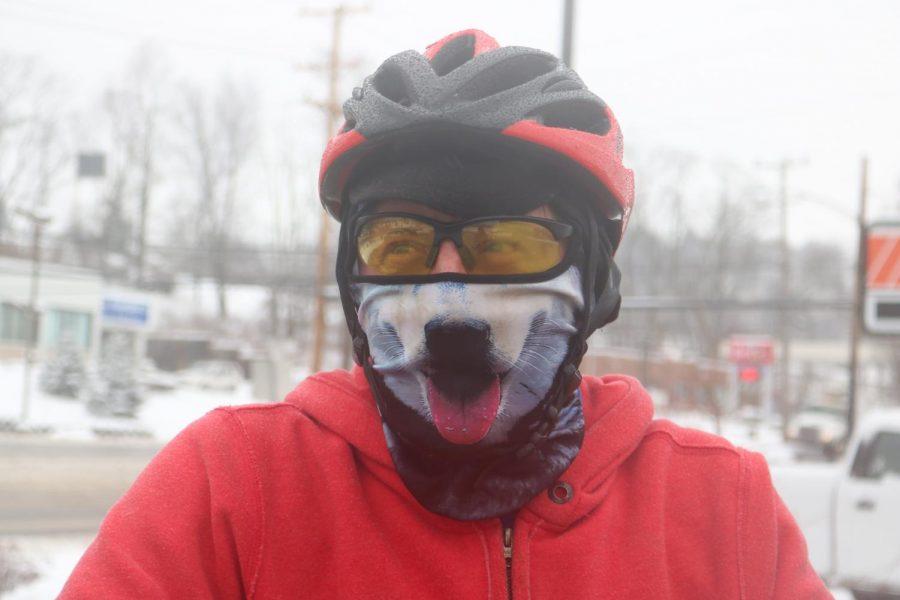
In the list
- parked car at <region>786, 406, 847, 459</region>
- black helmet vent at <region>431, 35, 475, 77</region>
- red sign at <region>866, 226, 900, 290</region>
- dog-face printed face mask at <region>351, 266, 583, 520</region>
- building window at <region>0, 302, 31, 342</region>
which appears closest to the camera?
dog-face printed face mask at <region>351, 266, 583, 520</region>

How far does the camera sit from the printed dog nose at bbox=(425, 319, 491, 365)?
1.49 m

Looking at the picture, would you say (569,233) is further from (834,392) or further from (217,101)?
(834,392)

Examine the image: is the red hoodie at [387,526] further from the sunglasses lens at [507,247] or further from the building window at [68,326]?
the building window at [68,326]

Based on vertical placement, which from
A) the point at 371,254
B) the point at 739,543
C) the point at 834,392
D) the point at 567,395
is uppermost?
the point at 371,254

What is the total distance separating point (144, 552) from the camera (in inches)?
52.8

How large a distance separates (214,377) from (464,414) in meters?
31.9

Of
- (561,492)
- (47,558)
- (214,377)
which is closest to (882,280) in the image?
(561,492)

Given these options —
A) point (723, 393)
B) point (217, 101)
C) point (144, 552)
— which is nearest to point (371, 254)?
point (144, 552)

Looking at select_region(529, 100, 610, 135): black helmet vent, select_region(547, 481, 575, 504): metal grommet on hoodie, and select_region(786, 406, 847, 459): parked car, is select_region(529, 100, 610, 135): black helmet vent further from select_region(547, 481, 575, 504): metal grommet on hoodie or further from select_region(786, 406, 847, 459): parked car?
select_region(786, 406, 847, 459): parked car

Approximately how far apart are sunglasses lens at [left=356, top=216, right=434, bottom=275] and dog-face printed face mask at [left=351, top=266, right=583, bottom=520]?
0.04 m

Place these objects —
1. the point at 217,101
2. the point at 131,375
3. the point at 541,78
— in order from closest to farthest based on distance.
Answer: the point at 541,78, the point at 131,375, the point at 217,101

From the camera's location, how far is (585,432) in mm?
1703

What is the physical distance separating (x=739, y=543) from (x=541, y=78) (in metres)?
0.89

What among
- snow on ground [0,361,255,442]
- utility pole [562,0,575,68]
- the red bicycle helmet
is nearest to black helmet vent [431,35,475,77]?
the red bicycle helmet
